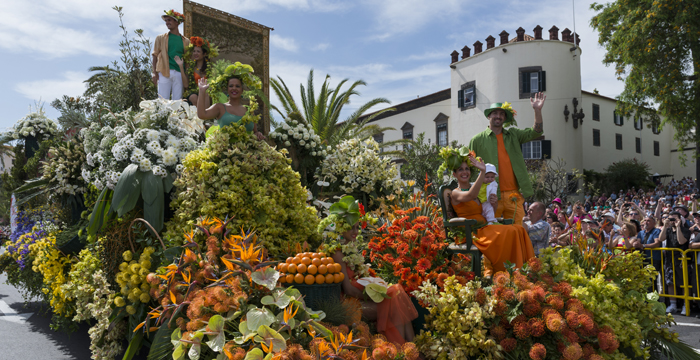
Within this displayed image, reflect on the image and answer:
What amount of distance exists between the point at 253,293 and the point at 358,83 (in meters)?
11.8

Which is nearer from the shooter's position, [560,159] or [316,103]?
[316,103]

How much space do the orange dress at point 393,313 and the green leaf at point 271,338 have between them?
1.02 meters

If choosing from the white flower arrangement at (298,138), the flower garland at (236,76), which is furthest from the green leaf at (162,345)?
the white flower arrangement at (298,138)

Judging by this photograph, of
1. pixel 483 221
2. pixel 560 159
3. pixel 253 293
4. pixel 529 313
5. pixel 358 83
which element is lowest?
pixel 529 313

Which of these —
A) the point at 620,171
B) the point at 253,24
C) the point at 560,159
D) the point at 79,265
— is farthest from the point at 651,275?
the point at 620,171

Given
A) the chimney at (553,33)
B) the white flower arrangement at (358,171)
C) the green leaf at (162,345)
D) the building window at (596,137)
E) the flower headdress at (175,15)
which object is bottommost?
the green leaf at (162,345)

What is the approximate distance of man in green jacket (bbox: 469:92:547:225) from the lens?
4809 millimetres

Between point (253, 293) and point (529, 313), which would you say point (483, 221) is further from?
point (253, 293)

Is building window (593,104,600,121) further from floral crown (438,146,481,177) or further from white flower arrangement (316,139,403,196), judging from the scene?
floral crown (438,146,481,177)

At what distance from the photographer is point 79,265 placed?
185 inches

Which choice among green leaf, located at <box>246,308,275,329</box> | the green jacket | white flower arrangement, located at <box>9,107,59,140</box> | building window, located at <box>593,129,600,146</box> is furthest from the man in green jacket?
building window, located at <box>593,129,600,146</box>

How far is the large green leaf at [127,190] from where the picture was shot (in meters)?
3.94

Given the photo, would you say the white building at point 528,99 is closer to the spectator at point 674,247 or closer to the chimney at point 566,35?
the chimney at point 566,35

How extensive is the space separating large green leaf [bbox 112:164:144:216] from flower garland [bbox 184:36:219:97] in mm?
3007
